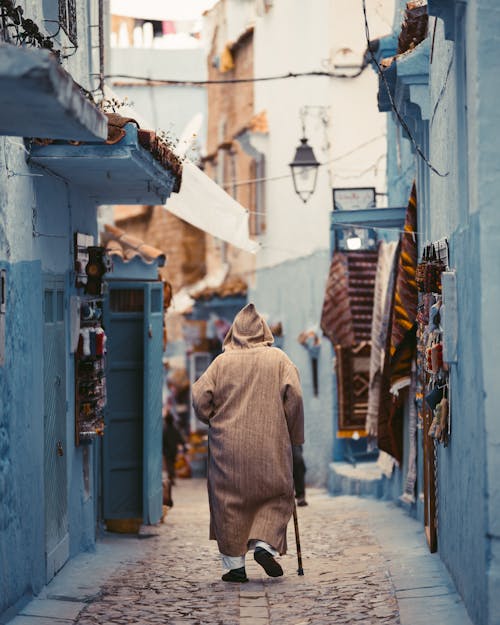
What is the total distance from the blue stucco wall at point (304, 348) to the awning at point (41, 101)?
13.0m

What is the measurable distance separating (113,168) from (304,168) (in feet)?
26.5

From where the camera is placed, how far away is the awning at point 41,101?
503 cm

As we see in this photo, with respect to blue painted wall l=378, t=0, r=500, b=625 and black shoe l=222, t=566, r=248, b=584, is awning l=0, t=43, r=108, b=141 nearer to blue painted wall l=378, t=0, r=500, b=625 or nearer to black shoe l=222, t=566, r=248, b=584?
blue painted wall l=378, t=0, r=500, b=625

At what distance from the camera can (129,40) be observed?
36.7m

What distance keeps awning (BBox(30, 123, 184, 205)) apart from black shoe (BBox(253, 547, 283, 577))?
2.95 metres

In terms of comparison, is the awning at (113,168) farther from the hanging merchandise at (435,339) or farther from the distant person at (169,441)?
the distant person at (169,441)

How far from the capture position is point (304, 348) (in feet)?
66.6

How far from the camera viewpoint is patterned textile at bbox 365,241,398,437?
510 inches

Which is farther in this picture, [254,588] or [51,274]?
[51,274]

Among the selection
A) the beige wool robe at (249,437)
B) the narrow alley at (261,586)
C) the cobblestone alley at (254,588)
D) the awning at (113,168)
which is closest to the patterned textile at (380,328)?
the narrow alley at (261,586)

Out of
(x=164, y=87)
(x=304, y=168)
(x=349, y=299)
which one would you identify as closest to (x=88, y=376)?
(x=349, y=299)

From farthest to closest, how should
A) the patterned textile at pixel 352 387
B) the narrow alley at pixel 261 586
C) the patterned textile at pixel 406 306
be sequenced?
the patterned textile at pixel 352 387, the patterned textile at pixel 406 306, the narrow alley at pixel 261 586

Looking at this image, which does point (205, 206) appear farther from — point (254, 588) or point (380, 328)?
point (254, 588)

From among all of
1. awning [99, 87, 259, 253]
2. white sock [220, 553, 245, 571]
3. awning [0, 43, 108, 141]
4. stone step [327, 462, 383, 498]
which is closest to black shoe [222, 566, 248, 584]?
white sock [220, 553, 245, 571]
